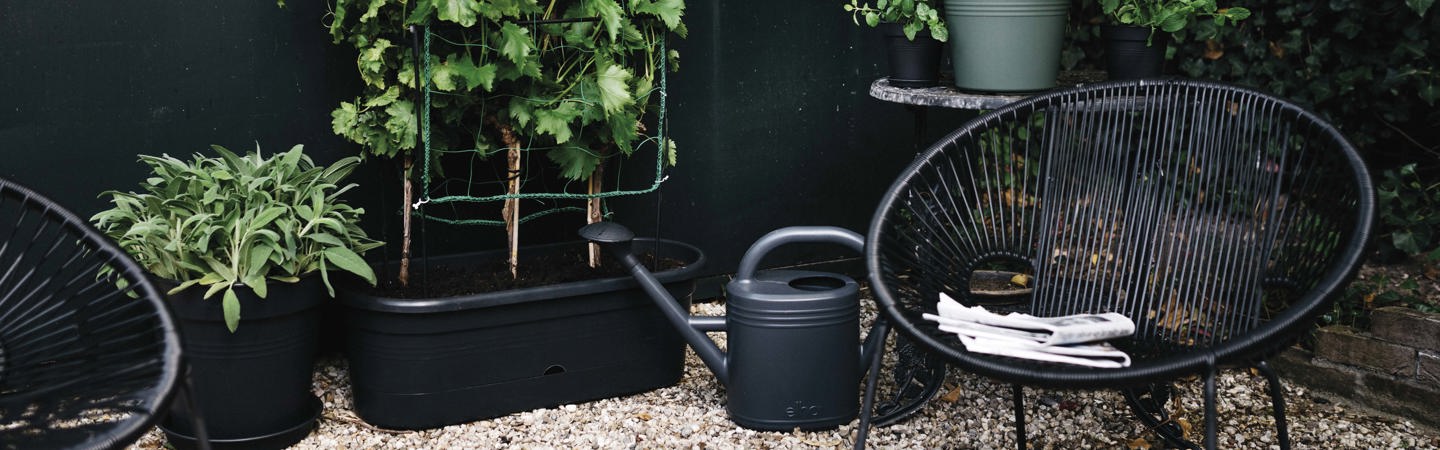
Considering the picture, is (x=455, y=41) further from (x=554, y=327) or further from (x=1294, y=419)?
(x=1294, y=419)

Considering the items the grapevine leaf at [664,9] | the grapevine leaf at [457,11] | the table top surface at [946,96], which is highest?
the grapevine leaf at [664,9]

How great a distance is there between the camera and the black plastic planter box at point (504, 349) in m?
2.46

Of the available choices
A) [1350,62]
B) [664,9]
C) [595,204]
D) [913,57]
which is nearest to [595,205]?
[595,204]

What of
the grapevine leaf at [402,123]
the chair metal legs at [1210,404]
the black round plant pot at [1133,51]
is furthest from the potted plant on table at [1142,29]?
the grapevine leaf at [402,123]

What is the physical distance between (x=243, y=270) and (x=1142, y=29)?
1.79 metres

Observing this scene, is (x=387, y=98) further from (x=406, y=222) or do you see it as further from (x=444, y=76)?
(x=406, y=222)

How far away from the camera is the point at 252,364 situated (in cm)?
233

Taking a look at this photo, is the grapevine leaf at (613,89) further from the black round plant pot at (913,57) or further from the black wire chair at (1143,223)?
the black wire chair at (1143,223)

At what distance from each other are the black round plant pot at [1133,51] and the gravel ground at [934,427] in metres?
0.74

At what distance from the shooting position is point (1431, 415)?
2559 millimetres

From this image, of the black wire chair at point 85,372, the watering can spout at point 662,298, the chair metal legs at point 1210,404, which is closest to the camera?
the black wire chair at point 85,372

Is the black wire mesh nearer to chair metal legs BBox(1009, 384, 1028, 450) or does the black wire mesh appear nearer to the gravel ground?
chair metal legs BBox(1009, 384, 1028, 450)

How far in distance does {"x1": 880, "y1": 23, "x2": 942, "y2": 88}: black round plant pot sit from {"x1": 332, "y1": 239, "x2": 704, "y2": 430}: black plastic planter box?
613mm

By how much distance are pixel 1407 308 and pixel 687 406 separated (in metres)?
1.60
